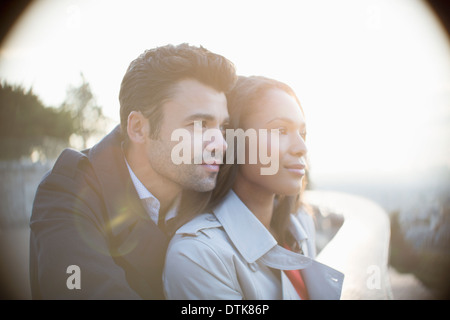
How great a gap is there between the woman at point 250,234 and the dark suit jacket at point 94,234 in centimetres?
17

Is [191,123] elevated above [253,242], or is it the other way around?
[191,123]

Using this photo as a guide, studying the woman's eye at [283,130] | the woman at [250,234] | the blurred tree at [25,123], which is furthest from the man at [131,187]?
the blurred tree at [25,123]

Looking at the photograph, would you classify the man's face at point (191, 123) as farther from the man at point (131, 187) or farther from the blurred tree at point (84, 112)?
the blurred tree at point (84, 112)

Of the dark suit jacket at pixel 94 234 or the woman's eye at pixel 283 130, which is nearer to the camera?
the dark suit jacket at pixel 94 234

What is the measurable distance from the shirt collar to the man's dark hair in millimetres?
733

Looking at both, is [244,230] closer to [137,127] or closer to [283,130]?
[283,130]

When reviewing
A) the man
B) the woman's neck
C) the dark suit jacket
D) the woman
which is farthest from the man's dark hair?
the woman's neck

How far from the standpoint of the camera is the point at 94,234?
4.50 feet

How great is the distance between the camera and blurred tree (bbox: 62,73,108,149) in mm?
2547

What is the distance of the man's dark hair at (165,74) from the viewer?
1598mm

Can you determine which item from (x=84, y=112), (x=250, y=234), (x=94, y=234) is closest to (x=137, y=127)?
(x=94, y=234)

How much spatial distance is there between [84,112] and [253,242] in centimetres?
345

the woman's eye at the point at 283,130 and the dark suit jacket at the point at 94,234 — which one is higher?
the woman's eye at the point at 283,130

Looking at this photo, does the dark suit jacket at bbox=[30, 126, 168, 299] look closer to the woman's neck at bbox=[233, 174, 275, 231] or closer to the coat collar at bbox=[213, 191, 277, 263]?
the coat collar at bbox=[213, 191, 277, 263]
